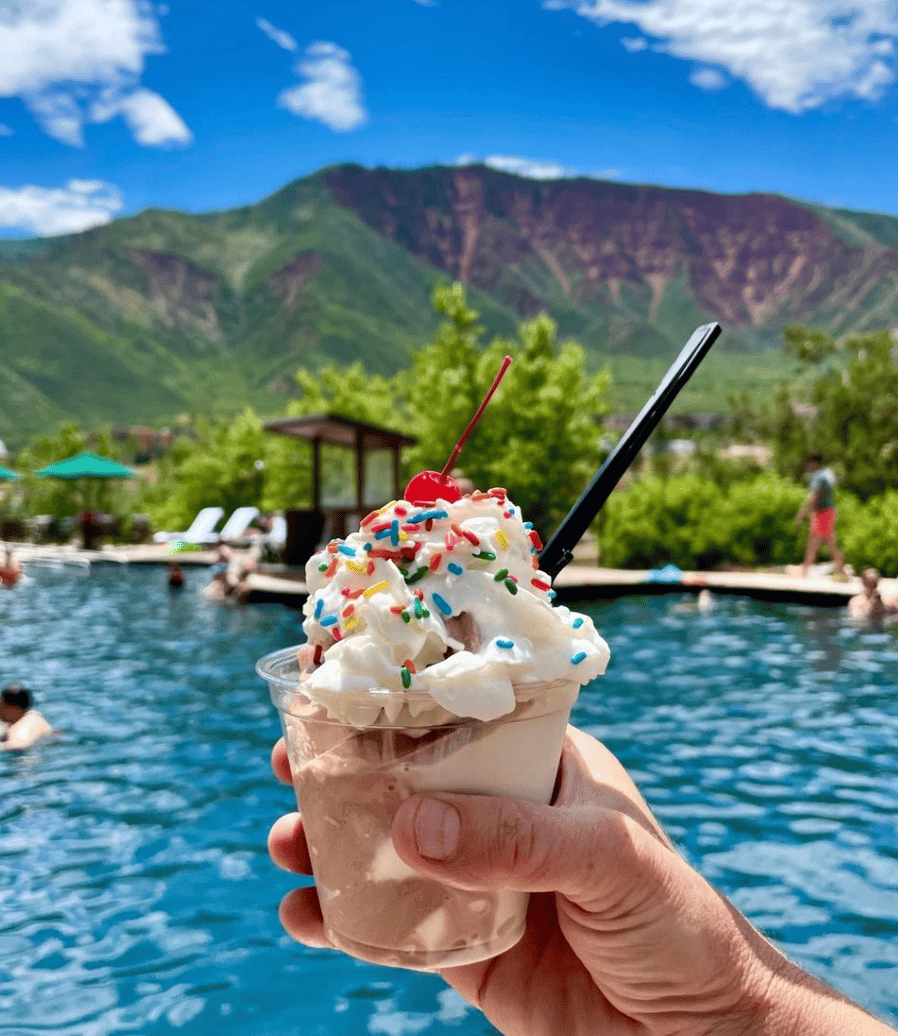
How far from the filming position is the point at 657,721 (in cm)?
927

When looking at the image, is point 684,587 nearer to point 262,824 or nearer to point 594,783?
point 262,824

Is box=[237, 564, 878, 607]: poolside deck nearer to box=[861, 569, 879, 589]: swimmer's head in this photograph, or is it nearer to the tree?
box=[861, 569, 879, 589]: swimmer's head

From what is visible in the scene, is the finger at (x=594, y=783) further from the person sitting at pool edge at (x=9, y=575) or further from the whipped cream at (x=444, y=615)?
the person sitting at pool edge at (x=9, y=575)

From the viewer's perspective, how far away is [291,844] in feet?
6.77

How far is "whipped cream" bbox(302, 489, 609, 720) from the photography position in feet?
4.94

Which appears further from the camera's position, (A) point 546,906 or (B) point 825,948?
(B) point 825,948

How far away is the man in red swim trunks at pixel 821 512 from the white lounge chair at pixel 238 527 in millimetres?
19025

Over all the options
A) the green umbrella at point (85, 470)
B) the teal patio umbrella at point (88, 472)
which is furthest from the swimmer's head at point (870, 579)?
the green umbrella at point (85, 470)

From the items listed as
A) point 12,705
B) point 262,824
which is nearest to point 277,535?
point 12,705

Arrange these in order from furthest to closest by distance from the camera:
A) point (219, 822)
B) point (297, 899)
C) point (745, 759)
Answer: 1. point (745, 759)
2. point (219, 822)
3. point (297, 899)

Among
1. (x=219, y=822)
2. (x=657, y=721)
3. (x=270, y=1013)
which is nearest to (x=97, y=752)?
(x=219, y=822)

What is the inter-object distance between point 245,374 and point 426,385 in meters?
157

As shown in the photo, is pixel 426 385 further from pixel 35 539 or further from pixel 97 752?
pixel 97 752

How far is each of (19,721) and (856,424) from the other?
75.8ft
